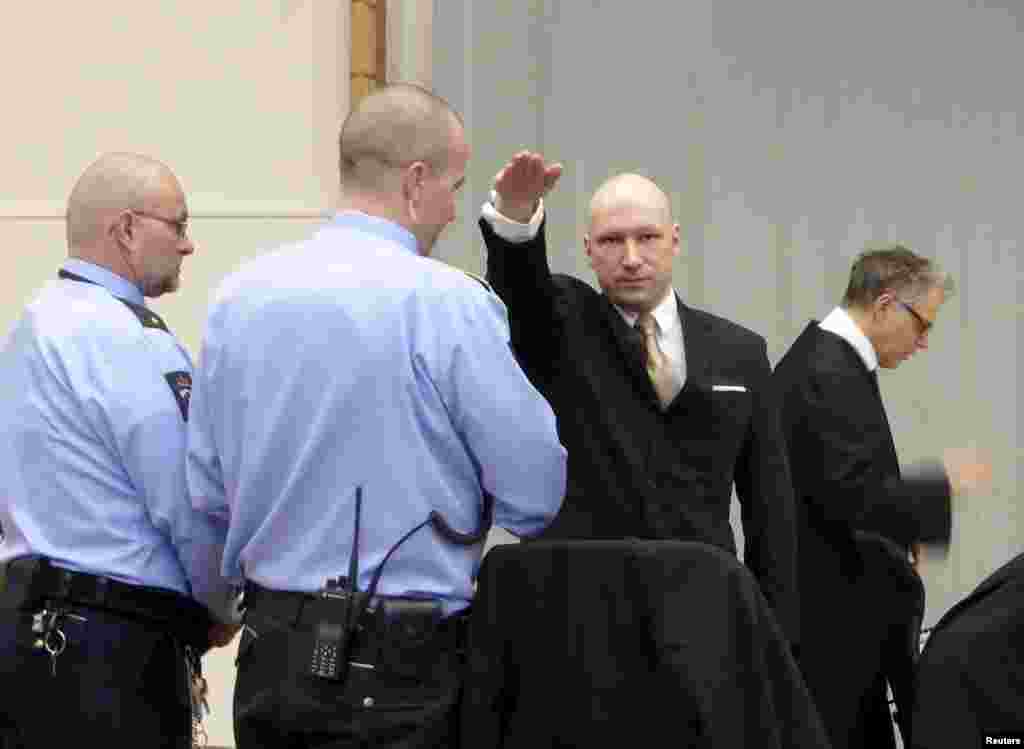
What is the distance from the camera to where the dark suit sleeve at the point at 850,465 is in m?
3.36

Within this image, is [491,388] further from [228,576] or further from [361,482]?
[228,576]

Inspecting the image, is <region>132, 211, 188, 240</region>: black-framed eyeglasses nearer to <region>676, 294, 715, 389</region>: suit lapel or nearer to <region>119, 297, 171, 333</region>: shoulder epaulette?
<region>119, 297, 171, 333</region>: shoulder epaulette

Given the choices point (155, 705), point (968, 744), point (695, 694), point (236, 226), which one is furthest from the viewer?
point (236, 226)

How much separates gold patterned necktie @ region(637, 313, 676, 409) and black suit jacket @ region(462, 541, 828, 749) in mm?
851

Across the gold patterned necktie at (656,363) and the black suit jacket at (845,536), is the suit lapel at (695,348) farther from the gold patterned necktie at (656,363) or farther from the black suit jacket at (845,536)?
the black suit jacket at (845,536)

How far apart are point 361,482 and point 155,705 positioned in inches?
26.7

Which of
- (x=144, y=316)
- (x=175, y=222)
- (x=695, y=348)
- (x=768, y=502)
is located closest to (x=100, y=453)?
(x=144, y=316)

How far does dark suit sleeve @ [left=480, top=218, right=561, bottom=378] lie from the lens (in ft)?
8.24

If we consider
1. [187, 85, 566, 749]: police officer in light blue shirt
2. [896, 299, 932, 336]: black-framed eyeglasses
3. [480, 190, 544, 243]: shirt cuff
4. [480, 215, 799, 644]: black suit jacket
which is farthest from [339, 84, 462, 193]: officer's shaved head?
[896, 299, 932, 336]: black-framed eyeglasses

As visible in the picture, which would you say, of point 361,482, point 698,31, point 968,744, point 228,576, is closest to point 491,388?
point 361,482

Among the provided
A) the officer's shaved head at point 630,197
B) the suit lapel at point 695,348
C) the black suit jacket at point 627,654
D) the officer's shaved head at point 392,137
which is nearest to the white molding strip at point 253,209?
the officer's shaved head at point 630,197

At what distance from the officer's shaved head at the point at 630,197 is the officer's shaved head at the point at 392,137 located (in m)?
0.68

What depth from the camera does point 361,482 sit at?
2.01 m

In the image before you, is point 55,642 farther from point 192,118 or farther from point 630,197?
point 192,118
